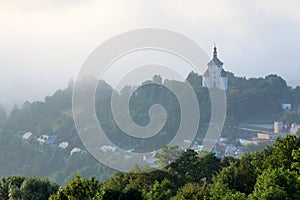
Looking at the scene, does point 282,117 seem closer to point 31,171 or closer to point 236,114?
point 236,114

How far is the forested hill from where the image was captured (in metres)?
48.2

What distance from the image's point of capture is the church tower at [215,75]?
57.5 metres

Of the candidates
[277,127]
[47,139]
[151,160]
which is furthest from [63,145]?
[151,160]

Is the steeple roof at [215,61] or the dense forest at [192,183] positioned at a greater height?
the steeple roof at [215,61]

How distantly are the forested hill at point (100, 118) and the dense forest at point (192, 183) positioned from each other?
22.5 metres

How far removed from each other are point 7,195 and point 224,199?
628 cm

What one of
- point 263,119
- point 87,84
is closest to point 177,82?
point 87,84

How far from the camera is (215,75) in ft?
193

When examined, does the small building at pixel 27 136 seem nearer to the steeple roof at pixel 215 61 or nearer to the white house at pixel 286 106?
the steeple roof at pixel 215 61

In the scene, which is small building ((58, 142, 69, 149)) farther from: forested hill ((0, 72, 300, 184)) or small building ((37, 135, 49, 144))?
small building ((37, 135, 49, 144))

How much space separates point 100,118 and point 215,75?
40.6ft

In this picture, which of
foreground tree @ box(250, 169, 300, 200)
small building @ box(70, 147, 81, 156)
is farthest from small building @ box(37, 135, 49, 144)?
foreground tree @ box(250, 169, 300, 200)

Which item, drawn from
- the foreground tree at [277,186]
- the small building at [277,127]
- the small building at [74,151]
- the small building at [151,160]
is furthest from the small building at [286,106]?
the foreground tree at [277,186]

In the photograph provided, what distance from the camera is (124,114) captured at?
4341 centimetres
